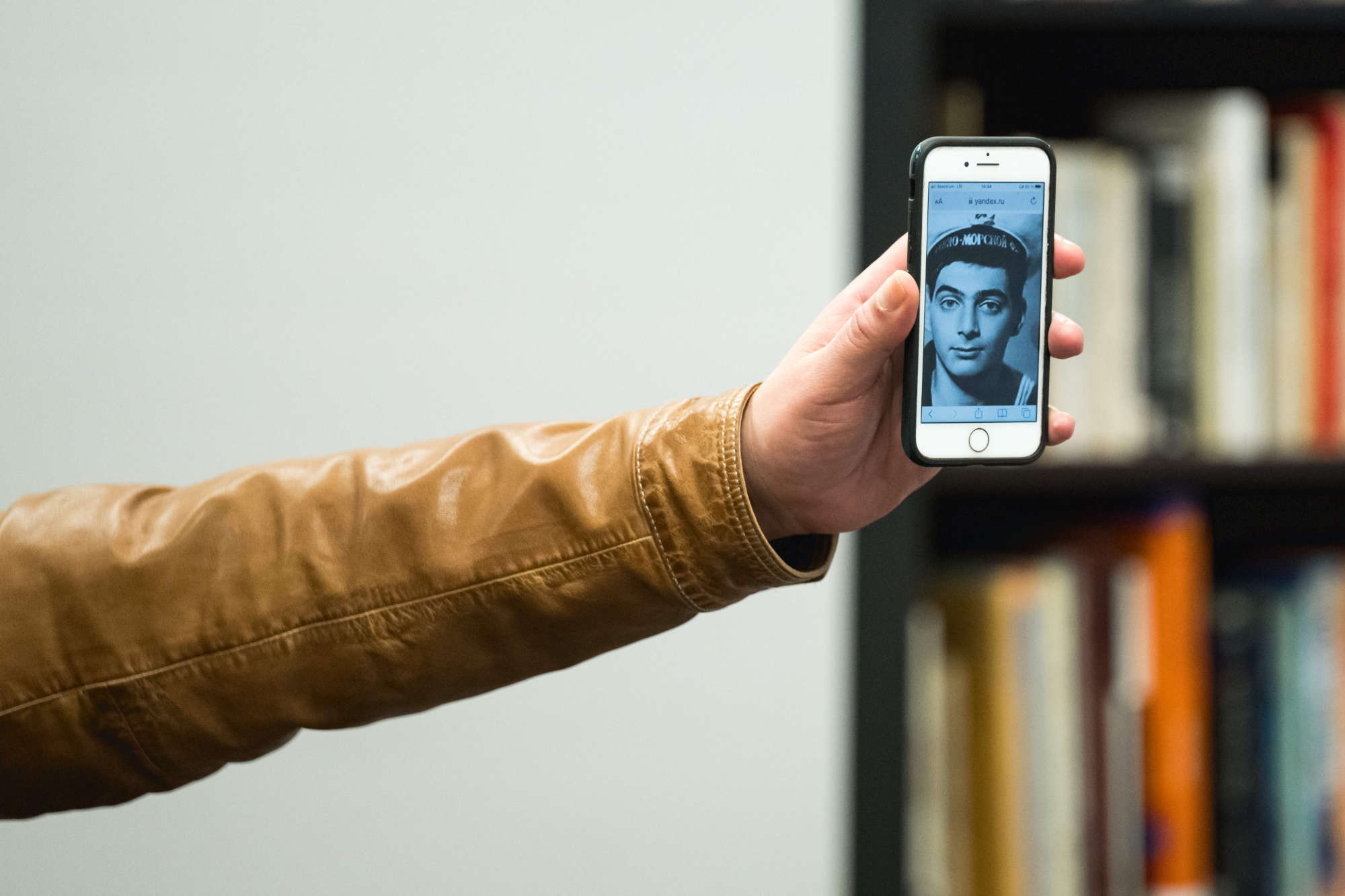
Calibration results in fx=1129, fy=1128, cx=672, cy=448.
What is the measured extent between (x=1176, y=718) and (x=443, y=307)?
75 centimetres

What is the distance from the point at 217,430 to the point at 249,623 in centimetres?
45

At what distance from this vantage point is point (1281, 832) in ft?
3.40

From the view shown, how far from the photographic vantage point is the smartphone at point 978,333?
0.56 meters

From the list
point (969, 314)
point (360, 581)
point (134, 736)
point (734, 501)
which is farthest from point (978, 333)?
point (134, 736)

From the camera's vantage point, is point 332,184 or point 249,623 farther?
point 332,184

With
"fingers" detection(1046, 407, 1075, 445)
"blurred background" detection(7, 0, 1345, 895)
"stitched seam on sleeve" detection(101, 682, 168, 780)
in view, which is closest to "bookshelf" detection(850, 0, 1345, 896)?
"blurred background" detection(7, 0, 1345, 895)

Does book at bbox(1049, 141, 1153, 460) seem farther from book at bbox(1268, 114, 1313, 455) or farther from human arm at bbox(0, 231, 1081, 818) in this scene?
human arm at bbox(0, 231, 1081, 818)

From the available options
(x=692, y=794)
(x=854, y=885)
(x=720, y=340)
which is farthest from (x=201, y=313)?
(x=854, y=885)

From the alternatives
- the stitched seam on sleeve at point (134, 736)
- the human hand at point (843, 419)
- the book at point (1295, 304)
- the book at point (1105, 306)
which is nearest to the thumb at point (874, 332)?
the human hand at point (843, 419)

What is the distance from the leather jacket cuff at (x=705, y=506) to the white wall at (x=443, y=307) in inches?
17.6

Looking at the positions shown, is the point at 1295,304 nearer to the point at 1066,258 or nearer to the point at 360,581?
the point at 1066,258

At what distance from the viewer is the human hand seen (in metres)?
0.53

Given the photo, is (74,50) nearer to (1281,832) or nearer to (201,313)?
(201,313)

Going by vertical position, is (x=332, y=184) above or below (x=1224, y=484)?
above
